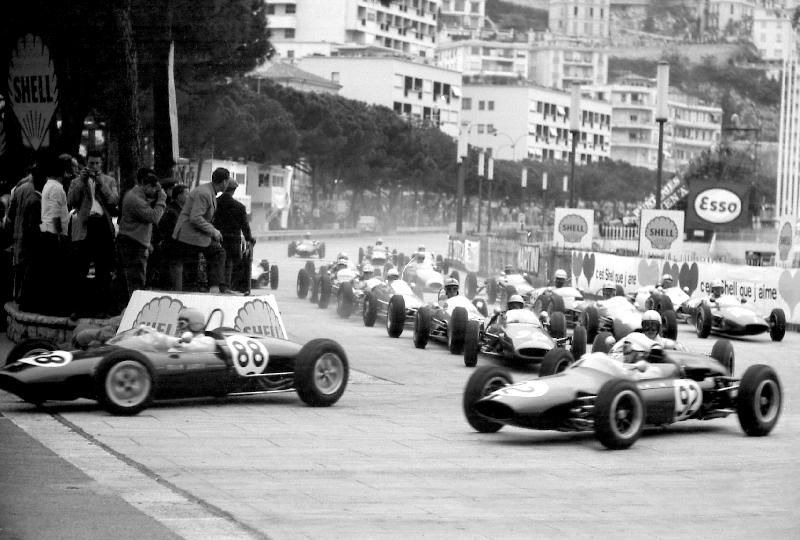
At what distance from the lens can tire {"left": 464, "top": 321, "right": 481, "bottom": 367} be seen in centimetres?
2050

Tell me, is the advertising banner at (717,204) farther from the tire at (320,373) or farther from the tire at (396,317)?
the tire at (320,373)

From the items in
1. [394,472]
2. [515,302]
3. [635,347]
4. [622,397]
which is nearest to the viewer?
[394,472]

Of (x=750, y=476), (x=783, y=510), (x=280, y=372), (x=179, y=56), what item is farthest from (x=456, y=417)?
(x=179, y=56)

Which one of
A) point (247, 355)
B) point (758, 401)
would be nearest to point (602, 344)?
point (758, 401)

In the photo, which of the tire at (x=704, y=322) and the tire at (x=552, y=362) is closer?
the tire at (x=552, y=362)

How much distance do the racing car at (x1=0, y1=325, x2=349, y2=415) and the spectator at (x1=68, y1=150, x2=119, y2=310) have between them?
12.4 feet

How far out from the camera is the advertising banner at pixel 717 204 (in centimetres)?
5331

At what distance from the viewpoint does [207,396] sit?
14.4 metres

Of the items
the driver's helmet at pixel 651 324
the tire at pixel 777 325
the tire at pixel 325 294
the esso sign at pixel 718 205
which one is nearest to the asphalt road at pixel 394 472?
the driver's helmet at pixel 651 324

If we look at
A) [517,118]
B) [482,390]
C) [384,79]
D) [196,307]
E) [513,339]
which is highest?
[384,79]

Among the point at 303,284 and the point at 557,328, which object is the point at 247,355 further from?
the point at 303,284

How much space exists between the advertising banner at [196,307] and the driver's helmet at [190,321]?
4.70 feet

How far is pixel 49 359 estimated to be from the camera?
13.1 m

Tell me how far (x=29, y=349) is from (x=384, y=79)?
12014 cm
